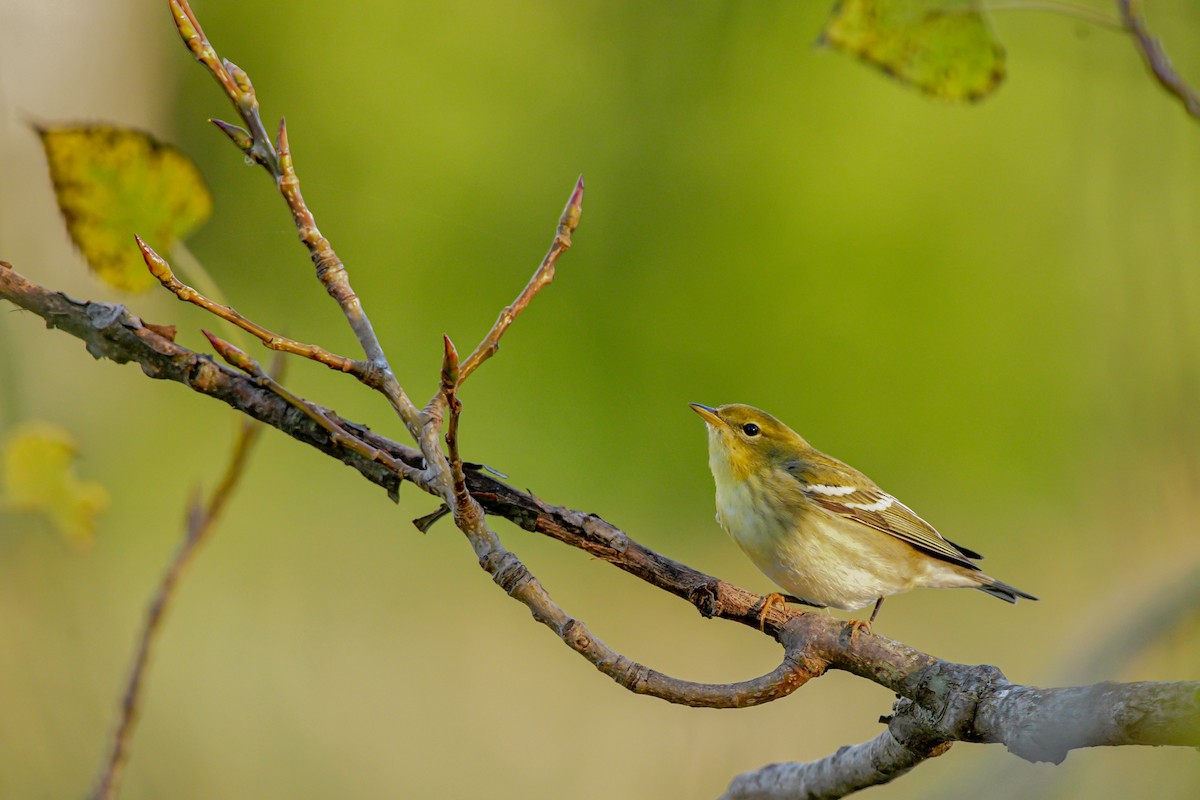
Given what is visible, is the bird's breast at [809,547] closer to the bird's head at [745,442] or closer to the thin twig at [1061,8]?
the bird's head at [745,442]

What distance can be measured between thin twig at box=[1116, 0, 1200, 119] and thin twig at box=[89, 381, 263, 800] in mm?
1232

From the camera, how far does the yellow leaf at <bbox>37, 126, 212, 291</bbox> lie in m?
1.28

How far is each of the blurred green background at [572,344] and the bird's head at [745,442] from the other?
85cm

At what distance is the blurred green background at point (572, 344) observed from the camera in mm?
4309

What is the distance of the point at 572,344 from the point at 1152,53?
645 centimetres

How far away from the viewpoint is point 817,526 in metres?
2.69

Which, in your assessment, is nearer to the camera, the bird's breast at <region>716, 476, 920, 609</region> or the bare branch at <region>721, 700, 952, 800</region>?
the bare branch at <region>721, 700, 952, 800</region>

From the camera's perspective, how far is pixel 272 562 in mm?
5273

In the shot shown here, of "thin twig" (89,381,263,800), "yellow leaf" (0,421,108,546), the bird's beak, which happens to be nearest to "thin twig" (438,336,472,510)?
"thin twig" (89,381,263,800)

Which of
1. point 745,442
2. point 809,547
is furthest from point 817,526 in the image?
point 745,442

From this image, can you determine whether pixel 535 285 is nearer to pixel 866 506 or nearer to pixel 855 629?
pixel 855 629

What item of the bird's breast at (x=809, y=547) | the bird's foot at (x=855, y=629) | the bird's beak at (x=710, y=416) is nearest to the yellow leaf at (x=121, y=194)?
the bird's foot at (x=855, y=629)

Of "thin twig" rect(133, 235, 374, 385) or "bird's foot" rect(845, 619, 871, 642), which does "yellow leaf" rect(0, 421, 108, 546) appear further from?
"bird's foot" rect(845, 619, 871, 642)

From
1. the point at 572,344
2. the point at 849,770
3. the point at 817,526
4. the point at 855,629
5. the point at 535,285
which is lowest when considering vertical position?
the point at 849,770
